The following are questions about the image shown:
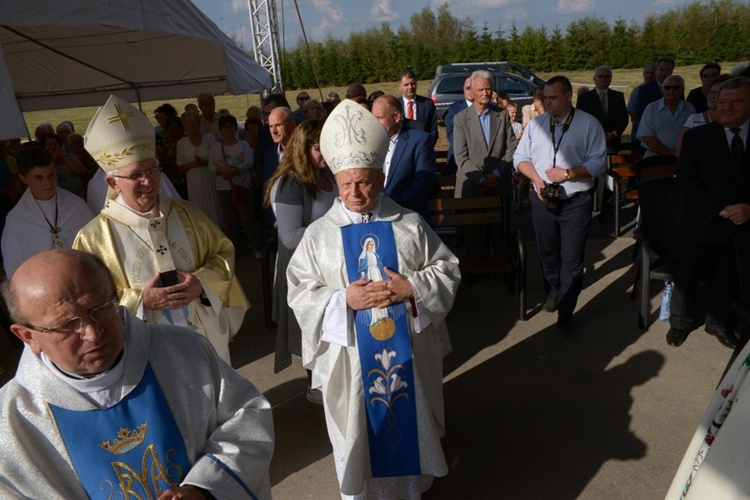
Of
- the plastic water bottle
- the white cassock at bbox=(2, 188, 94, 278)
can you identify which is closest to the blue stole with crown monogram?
the white cassock at bbox=(2, 188, 94, 278)

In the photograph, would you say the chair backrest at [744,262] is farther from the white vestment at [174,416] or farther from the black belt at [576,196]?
the white vestment at [174,416]

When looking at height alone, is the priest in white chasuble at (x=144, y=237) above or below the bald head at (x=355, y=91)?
below

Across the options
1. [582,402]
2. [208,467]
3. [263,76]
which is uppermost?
[263,76]

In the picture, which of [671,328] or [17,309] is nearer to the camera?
[17,309]

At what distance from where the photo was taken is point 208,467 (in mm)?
2045

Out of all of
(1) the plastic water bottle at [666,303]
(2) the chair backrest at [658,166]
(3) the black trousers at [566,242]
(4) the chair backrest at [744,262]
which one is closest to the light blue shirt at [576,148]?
(3) the black trousers at [566,242]

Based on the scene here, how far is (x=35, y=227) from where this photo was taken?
4.50m

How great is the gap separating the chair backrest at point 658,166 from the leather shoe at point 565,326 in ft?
7.73

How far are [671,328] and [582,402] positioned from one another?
1338 millimetres

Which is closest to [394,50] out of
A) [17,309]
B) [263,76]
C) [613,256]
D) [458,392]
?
[263,76]

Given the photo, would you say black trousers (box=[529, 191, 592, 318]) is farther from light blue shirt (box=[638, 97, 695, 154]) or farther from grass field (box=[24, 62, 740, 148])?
grass field (box=[24, 62, 740, 148])

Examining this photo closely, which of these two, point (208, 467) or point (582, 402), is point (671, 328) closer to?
point (582, 402)

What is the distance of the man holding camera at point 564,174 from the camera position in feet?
16.9

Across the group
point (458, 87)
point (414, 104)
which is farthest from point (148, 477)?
point (458, 87)
